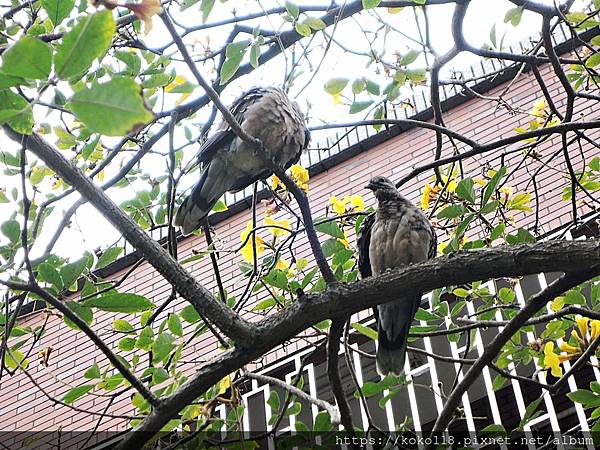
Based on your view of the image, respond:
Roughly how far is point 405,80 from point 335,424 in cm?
160

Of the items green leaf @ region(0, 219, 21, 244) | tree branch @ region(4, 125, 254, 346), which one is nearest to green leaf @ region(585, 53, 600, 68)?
tree branch @ region(4, 125, 254, 346)

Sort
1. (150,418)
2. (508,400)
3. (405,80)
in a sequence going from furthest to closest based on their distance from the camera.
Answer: (508,400)
(405,80)
(150,418)

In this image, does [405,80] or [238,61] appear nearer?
[238,61]

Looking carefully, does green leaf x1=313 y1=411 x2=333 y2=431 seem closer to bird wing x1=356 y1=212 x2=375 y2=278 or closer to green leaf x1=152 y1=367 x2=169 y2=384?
green leaf x1=152 y1=367 x2=169 y2=384

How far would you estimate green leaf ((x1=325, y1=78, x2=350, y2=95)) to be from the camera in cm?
283

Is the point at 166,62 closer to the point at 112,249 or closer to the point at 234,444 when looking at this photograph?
the point at 112,249

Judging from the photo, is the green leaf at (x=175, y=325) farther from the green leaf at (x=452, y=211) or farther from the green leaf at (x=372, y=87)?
the green leaf at (x=372, y=87)

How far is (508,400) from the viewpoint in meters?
5.16

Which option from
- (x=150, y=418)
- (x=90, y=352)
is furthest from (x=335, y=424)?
(x=90, y=352)

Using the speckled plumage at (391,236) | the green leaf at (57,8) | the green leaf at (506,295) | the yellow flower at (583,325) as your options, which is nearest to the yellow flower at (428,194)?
the speckled plumage at (391,236)

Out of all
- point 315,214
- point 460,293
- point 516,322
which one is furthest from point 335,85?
point 315,214

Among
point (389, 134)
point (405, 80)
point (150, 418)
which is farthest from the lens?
point (389, 134)

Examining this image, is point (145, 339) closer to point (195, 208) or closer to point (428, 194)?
point (195, 208)

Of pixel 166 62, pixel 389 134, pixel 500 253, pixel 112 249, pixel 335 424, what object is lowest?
pixel 335 424
